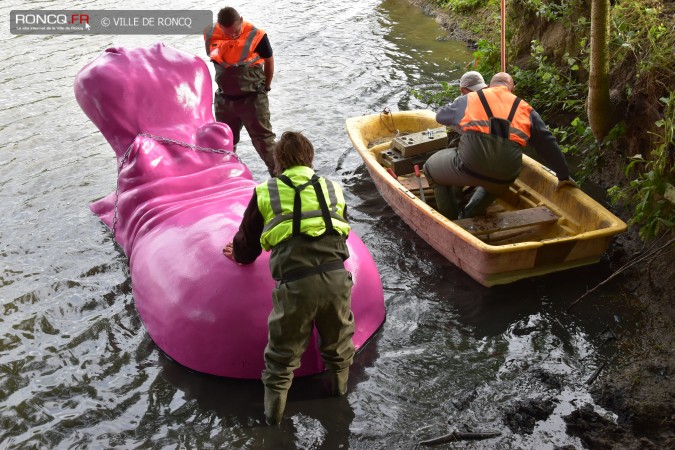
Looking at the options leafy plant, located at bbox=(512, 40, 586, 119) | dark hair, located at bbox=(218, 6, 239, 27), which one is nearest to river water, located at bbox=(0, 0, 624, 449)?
dark hair, located at bbox=(218, 6, 239, 27)

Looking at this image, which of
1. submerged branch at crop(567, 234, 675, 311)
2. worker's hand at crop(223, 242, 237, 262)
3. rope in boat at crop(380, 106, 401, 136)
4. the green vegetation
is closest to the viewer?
worker's hand at crop(223, 242, 237, 262)

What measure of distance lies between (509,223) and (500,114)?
3.12 feet

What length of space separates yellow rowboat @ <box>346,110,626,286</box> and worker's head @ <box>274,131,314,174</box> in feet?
5.87

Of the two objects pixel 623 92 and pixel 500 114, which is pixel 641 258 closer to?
pixel 500 114

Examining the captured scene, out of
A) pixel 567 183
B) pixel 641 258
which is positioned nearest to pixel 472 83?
pixel 567 183

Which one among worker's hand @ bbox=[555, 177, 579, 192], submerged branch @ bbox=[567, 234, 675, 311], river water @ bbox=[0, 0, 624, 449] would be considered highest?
worker's hand @ bbox=[555, 177, 579, 192]

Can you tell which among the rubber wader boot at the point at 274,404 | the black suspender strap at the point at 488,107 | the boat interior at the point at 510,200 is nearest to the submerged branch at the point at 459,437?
the rubber wader boot at the point at 274,404

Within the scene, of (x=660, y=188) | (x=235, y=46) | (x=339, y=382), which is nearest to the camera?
(x=339, y=382)

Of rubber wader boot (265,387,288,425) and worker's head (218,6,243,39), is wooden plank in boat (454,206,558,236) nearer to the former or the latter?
rubber wader boot (265,387,288,425)

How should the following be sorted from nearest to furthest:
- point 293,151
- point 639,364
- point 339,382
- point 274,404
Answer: point 293,151, point 274,404, point 339,382, point 639,364

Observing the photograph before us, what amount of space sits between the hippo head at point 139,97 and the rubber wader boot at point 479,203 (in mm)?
2167

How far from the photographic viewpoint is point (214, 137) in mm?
6188

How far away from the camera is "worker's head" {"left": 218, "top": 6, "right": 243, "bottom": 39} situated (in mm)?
7031

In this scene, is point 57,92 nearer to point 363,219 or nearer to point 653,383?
point 363,219
